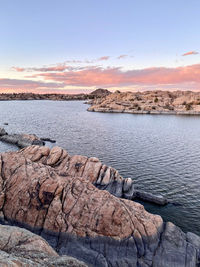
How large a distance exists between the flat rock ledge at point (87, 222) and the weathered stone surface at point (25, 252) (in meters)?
6.25

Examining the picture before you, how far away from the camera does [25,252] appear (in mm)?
11695

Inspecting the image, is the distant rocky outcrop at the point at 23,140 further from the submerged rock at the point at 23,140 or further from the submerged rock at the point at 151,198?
the submerged rock at the point at 151,198

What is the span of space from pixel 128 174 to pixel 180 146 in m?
30.8

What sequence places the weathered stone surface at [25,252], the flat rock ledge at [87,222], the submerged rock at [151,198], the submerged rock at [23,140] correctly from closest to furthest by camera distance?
the weathered stone surface at [25,252], the flat rock ledge at [87,222], the submerged rock at [151,198], the submerged rock at [23,140]

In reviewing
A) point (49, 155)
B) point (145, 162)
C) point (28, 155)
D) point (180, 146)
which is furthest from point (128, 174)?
point (180, 146)

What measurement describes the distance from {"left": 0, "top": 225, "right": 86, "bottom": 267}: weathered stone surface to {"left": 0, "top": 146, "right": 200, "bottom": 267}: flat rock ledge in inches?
246

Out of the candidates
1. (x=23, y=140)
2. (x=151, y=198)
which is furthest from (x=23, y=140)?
(x=151, y=198)

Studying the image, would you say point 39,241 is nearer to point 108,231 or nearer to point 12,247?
point 12,247

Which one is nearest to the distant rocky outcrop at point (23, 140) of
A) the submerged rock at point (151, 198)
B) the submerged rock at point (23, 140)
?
the submerged rock at point (23, 140)

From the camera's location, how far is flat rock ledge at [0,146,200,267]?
18812 mm

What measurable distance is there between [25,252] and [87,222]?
9231mm

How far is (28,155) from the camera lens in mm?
35625

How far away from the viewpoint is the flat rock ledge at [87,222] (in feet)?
61.7

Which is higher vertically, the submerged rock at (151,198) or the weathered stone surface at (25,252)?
the weathered stone surface at (25,252)
